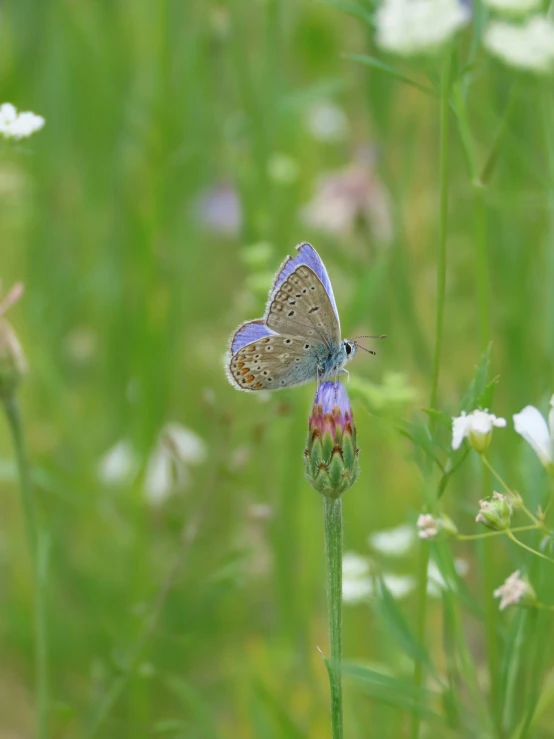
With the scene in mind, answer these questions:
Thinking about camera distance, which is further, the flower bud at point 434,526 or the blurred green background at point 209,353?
the blurred green background at point 209,353

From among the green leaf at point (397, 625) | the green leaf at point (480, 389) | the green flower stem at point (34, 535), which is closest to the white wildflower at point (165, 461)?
the green flower stem at point (34, 535)

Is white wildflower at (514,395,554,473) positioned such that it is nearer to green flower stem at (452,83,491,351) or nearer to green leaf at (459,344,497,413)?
green leaf at (459,344,497,413)

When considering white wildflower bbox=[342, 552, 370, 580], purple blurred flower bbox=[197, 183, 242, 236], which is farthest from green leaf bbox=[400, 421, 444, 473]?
purple blurred flower bbox=[197, 183, 242, 236]

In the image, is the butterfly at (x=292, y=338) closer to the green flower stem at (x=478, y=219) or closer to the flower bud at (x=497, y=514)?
the green flower stem at (x=478, y=219)

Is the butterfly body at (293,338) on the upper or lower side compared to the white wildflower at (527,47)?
lower

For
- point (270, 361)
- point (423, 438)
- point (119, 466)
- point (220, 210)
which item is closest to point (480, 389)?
point (423, 438)

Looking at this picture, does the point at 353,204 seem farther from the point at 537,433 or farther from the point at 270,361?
the point at 537,433

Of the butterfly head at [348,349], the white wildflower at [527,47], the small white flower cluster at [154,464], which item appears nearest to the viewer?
the white wildflower at [527,47]
